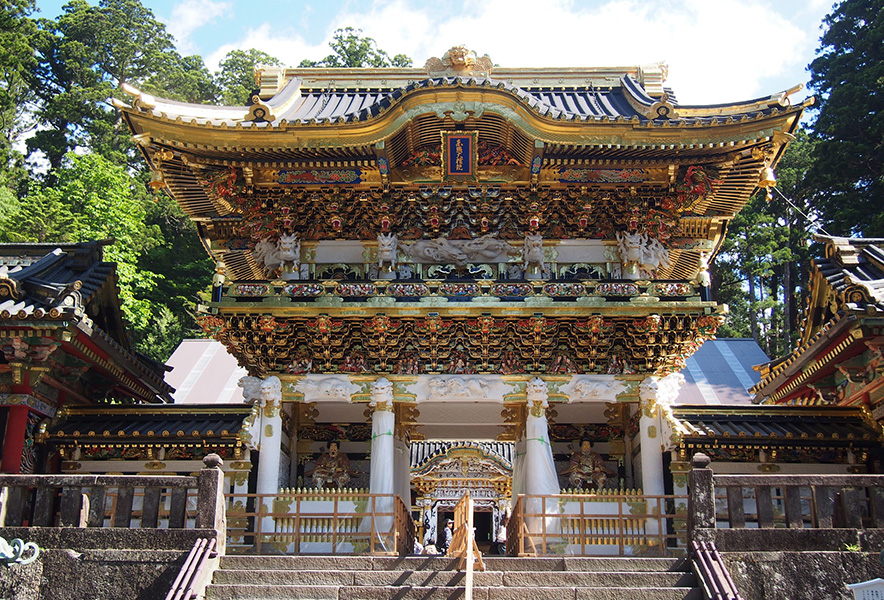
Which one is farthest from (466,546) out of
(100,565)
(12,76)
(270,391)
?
(12,76)

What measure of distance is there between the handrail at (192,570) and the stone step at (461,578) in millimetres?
299

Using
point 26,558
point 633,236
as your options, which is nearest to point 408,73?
point 633,236

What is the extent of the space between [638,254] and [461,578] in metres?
7.60

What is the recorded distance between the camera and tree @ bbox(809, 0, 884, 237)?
26.5m

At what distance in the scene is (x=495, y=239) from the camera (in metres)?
15.3

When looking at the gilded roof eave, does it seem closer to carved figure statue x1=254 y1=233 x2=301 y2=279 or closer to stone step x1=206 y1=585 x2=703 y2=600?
carved figure statue x1=254 y1=233 x2=301 y2=279

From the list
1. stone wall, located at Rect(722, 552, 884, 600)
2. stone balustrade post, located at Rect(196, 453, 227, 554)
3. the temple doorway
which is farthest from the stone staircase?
the temple doorway

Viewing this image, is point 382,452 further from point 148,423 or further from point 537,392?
point 148,423

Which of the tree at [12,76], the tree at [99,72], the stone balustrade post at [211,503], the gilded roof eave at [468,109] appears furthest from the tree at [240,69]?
the stone balustrade post at [211,503]

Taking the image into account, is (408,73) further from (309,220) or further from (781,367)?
(781,367)

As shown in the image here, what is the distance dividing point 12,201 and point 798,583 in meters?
28.3

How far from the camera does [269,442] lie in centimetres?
1388

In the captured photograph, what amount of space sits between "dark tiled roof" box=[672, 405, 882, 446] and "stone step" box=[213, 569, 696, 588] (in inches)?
177

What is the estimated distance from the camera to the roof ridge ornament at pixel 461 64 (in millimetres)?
15312
